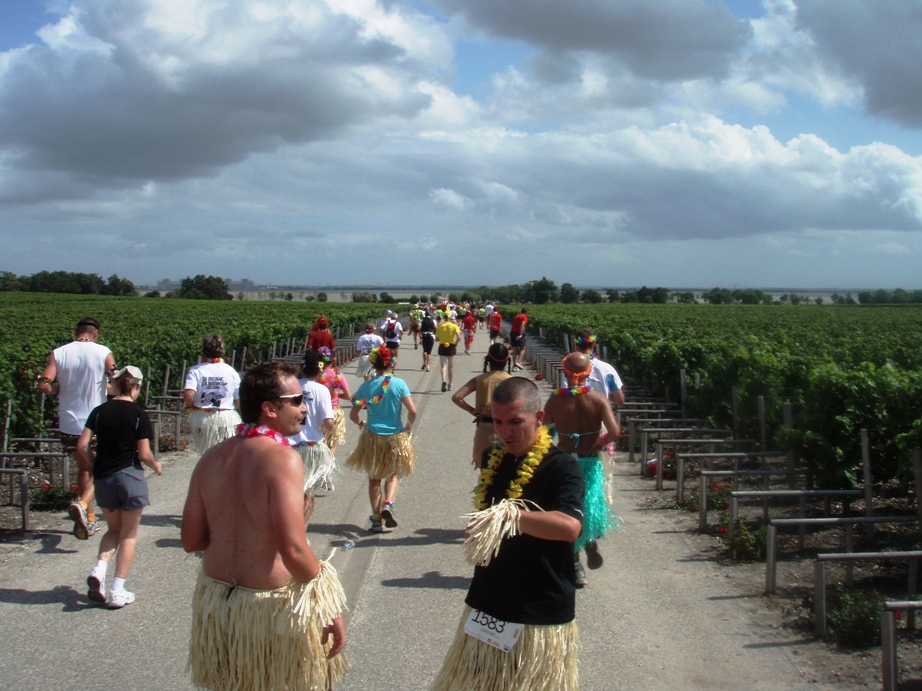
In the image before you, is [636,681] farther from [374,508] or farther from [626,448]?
[626,448]

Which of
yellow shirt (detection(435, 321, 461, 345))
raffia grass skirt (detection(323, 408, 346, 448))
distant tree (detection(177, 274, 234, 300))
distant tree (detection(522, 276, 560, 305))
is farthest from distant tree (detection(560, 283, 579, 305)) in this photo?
raffia grass skirt (detection(323, 408, 346, 448))

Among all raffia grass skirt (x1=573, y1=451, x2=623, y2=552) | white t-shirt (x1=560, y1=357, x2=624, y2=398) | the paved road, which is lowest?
the paved road

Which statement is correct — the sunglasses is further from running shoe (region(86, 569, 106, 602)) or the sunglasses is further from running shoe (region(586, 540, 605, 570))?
running shoe (region(586, 540, 605, 570))

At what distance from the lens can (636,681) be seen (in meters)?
4.88

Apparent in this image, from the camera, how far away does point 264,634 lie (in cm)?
332

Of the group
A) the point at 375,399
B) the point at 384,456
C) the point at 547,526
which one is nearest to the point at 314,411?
the point at 375,399

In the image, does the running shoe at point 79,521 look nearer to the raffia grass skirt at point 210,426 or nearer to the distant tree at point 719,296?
the raffia grass skirt at point 210,426

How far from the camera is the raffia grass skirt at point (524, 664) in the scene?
3279 millimetres

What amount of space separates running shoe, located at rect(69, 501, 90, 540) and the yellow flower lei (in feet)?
15.1

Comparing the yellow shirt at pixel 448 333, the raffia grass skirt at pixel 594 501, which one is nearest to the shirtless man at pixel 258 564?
the raffia grass skirt at pixel 594 501

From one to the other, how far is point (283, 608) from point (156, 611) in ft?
10.2

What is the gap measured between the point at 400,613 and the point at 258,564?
2854 millimetres

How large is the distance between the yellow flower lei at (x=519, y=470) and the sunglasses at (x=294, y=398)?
0.85 m

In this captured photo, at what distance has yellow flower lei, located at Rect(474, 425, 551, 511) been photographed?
11.1 ft
